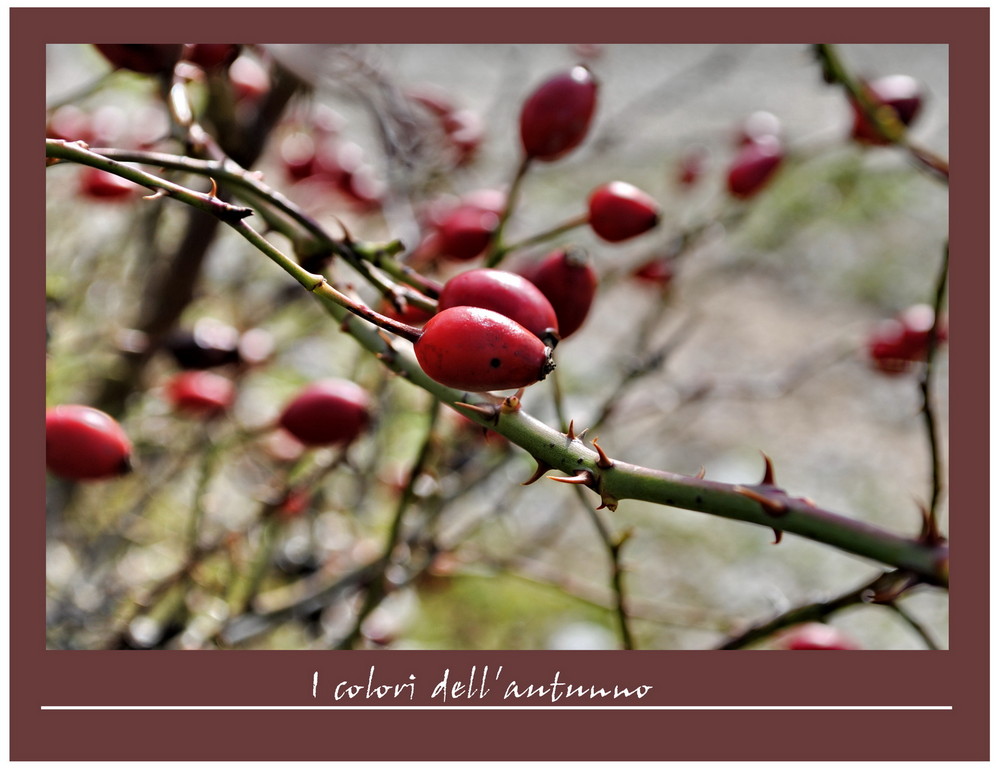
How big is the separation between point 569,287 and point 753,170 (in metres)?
0.70

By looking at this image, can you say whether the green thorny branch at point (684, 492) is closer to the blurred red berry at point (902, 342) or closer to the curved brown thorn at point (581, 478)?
the curved brown thorn at point (581, 478)

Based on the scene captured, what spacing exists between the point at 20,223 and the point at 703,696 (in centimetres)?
63

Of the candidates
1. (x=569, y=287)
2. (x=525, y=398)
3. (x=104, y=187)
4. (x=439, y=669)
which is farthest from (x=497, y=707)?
(x=525, y=398)

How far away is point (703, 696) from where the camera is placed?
0.68 metres

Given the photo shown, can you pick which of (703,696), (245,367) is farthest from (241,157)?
(703,696)

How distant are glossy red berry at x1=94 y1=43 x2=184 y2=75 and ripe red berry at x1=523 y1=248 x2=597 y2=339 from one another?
0.42 meters

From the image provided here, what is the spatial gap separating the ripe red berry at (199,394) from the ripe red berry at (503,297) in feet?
2.38

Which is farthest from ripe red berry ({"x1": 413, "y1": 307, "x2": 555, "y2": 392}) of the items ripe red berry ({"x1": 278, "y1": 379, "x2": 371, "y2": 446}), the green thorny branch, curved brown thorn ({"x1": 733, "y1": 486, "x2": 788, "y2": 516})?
ripe red berry ({"x1": 278, "y1": 379, "x2": 371, "y2": 446})

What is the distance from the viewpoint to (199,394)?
1.18 metres

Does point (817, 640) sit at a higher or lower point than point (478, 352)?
lower

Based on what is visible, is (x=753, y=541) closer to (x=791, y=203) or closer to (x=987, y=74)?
(x=791, y=203)

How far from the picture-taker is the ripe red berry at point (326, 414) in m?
0.91

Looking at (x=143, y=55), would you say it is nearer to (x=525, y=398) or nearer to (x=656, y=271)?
(x=656, y=271)

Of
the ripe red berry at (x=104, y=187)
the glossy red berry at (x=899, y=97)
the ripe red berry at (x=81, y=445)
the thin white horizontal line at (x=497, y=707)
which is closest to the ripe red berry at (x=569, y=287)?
the thin white horizontal line at (x=497, y=707)
